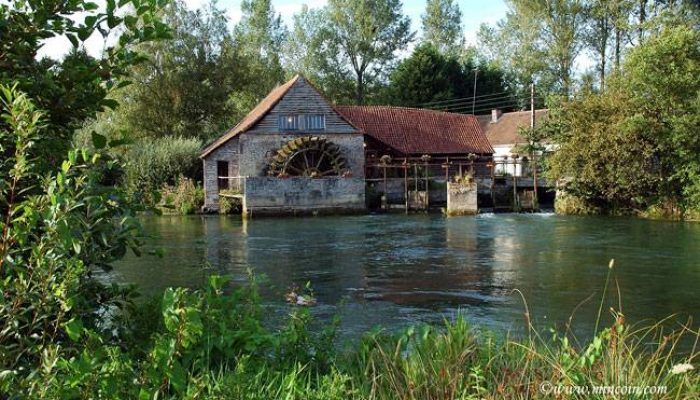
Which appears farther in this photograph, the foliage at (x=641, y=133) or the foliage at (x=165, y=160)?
the foliage at (x=165, y=160)

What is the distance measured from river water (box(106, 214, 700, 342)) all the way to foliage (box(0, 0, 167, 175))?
132 centimetres

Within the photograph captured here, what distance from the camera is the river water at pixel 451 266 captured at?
1164 centimetres

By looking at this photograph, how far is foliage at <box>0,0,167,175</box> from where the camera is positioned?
4051 millimetres

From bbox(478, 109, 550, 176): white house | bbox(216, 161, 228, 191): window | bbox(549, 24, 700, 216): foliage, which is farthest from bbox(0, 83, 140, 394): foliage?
bbox(478, 109, 550, 176): white house

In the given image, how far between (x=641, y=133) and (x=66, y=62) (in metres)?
29.6

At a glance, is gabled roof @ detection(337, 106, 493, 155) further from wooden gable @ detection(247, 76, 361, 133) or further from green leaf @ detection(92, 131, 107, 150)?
green leaf @ detection(92, 131, 107, 150)

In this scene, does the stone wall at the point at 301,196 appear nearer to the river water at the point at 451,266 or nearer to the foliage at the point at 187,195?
the foliage at the point at 187,195

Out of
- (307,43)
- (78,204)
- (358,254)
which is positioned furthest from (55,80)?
(307,43)

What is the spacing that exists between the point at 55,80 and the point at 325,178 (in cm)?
3153

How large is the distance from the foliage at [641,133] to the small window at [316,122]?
39.0 ft

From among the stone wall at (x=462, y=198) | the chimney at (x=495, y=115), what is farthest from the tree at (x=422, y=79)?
the stone wall at (x=462, y=198)

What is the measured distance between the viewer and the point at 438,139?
1715 inches

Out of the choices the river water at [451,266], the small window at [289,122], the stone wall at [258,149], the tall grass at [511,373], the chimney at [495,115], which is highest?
the chimney at [495,115]

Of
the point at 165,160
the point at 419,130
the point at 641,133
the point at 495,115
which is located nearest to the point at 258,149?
the point at 165,160
